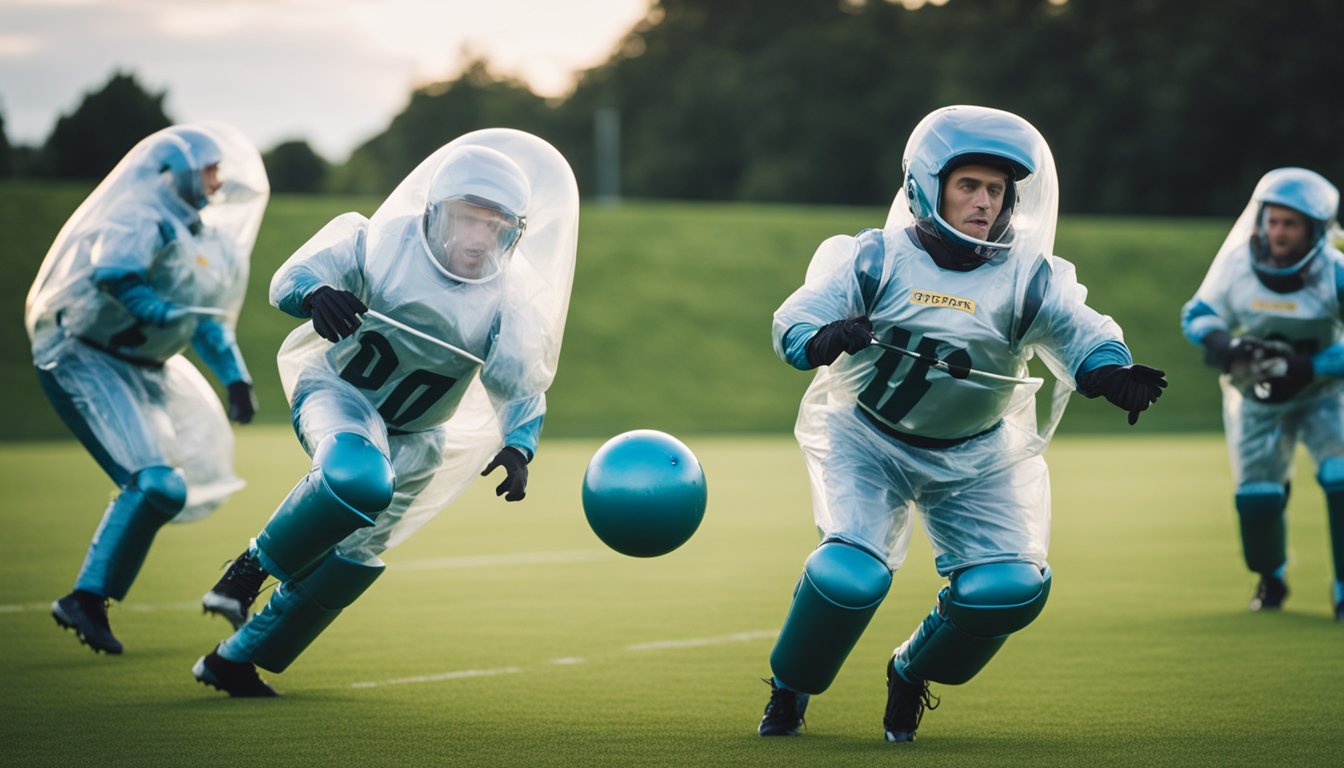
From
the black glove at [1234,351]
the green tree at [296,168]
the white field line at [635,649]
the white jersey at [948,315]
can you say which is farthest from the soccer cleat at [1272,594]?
the green tree at [296,168]

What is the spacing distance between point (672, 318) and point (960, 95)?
32476 millimetres

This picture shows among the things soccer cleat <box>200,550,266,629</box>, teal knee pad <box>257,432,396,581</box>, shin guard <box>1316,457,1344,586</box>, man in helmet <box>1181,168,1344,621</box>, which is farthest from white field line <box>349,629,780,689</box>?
shin guard <box>1316,457,1344,586</box>

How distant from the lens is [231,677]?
6.78m

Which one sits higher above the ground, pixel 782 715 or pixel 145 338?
pixel 145 338

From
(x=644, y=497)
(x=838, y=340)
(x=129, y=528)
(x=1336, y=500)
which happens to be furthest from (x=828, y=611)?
(x=1336, y=500)

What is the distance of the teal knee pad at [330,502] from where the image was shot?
5.99 m

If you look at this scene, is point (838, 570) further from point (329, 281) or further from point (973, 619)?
point (329, 281)

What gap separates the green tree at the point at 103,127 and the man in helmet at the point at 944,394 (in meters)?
46.7

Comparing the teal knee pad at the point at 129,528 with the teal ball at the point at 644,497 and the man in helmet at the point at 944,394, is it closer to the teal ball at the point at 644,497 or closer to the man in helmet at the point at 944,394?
the teal ball at the point at 644,497

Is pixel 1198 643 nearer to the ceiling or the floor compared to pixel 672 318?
nearer to the ceiling

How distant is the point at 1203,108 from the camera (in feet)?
186

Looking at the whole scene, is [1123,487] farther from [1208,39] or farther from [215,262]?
[1208,39]

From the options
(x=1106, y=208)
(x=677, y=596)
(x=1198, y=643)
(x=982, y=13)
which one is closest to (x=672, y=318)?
(x=677, y=596)

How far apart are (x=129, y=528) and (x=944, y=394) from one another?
405 cm
